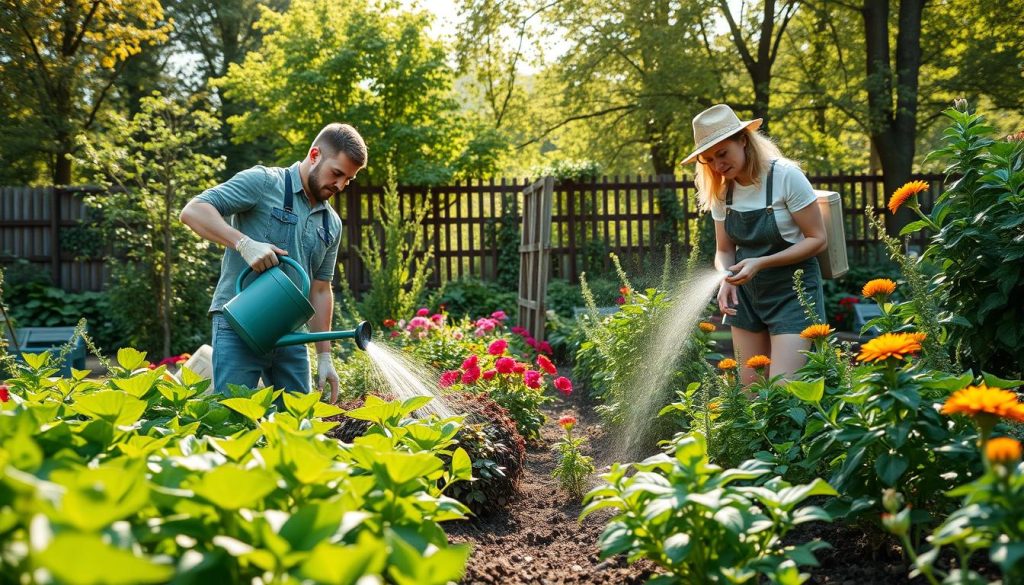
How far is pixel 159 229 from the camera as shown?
335 inches

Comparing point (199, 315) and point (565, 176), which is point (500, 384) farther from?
point (565, 176)

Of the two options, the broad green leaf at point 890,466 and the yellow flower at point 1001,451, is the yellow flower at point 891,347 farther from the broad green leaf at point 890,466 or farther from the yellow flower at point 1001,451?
the yellow flower at point 1001,451

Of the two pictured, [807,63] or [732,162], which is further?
[807,63]

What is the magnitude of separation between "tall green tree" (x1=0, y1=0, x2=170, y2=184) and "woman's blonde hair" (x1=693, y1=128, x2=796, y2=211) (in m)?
8.88

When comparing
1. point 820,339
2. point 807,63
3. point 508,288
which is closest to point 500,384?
point 820,339

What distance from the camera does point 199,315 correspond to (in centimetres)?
930

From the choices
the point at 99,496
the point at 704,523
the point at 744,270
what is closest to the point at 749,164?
the point at 744,270

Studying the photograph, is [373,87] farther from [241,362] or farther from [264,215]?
[241,362]

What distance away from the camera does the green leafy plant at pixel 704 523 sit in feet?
4.61

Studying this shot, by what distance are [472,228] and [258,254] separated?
9.45 meters

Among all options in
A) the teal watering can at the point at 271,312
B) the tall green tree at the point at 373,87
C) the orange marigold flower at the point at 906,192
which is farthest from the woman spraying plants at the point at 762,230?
the tall green tree at the point at 373,87

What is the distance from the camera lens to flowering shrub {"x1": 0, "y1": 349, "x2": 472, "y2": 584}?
83cm

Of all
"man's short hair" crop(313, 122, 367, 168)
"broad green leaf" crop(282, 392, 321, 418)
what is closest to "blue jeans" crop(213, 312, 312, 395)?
"man's short hair" crop(313, 122, 367, 168)

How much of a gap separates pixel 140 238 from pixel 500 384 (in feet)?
19.7
